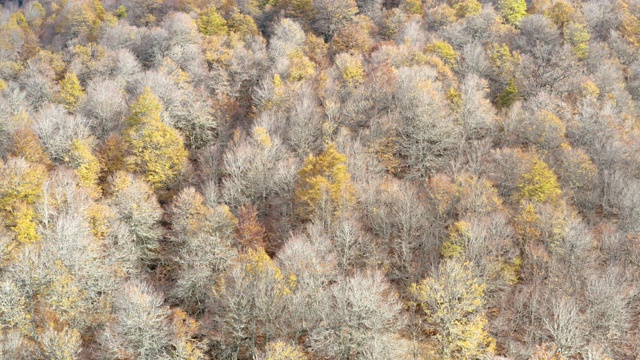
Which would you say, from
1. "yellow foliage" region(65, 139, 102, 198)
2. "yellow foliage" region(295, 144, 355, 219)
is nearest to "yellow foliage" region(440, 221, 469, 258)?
"yellow foliage" region(295, 144, 355, 219)

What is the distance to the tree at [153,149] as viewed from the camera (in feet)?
178

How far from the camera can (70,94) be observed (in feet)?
227

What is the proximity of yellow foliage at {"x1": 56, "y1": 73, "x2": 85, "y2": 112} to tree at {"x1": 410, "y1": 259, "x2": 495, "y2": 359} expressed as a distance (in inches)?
2186

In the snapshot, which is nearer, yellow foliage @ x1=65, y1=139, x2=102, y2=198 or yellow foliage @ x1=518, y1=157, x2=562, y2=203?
yellow foliage @ x1=518, y1=157, x2=562, y2=203

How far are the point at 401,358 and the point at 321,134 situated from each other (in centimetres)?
3223

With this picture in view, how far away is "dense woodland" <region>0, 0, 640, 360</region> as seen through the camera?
A: 3606cm

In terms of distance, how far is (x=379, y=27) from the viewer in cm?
9219

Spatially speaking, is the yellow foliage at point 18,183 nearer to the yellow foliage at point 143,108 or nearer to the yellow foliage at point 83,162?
the yellow foliage at point 83,162

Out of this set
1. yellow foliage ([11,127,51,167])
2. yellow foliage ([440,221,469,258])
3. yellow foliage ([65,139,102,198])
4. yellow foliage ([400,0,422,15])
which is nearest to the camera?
yellow foliage ([440,221,469,258])

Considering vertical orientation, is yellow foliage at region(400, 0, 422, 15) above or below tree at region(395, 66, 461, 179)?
above

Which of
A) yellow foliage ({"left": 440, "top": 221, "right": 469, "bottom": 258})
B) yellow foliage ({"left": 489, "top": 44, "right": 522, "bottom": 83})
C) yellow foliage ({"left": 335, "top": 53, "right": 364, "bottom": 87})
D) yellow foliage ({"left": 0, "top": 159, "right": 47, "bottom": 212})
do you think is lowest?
yellow foliage ({"left": 0, "top": 159, "right": 47, "bottom": 212})

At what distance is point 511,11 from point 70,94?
74636 mm

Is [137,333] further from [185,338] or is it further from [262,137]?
[262,137]

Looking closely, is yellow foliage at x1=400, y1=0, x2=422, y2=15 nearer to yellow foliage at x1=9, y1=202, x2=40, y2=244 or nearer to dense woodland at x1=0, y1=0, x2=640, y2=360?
dense woodland at x1=0, y1=0, x2=640, y2=360
